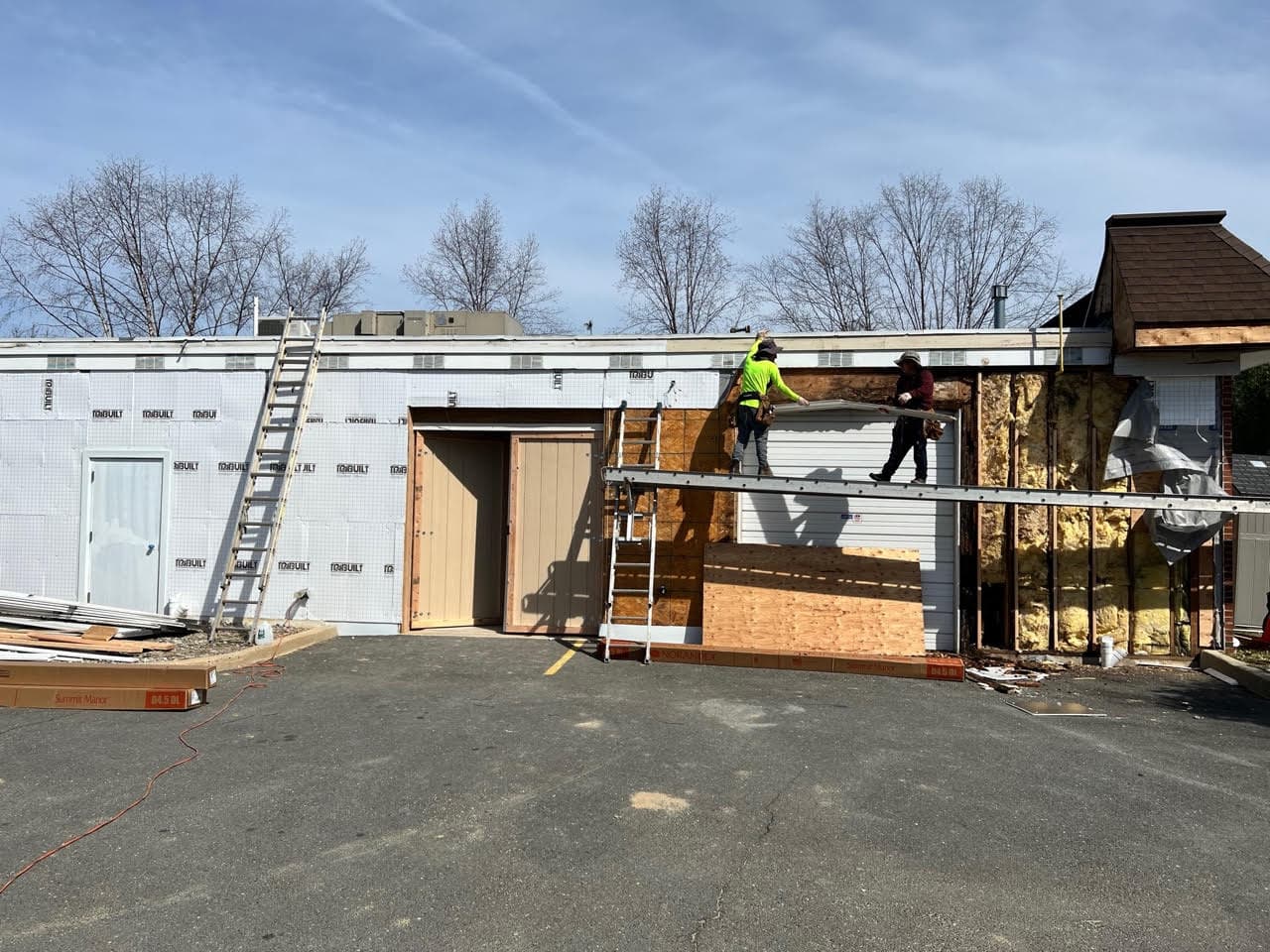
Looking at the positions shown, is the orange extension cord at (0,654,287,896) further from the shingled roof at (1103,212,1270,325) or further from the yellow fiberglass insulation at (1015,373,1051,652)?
the shingled roof at (1103,212,1270,325)

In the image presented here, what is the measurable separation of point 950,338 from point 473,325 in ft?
22.4

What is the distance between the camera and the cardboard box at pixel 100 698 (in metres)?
7.20

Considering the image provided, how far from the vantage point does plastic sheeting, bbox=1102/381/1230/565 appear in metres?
9.72

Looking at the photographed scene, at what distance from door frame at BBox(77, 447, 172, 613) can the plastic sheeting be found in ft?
40.8

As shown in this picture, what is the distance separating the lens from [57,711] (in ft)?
23.8

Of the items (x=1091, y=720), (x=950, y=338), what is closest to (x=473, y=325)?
(x=950, y=338)

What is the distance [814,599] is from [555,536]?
356 cm

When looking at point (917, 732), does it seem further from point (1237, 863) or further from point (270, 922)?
point (270, 922)

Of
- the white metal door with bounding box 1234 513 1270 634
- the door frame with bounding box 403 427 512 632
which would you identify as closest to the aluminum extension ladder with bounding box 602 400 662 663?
the door frame with bounding box 403 427 512 632

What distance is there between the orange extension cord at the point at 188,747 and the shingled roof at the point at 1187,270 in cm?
Result: 1044

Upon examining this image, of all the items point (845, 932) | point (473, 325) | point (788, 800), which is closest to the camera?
point (845, 932)

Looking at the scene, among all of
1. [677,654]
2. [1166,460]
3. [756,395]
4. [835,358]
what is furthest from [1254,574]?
[677,654]

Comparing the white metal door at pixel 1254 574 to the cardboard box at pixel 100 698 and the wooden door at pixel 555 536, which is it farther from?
the cardboard box at pixel 100 698

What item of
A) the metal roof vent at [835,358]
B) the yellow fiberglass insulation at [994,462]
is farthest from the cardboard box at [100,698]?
the yellow fiberglass insulation at [994,462]
